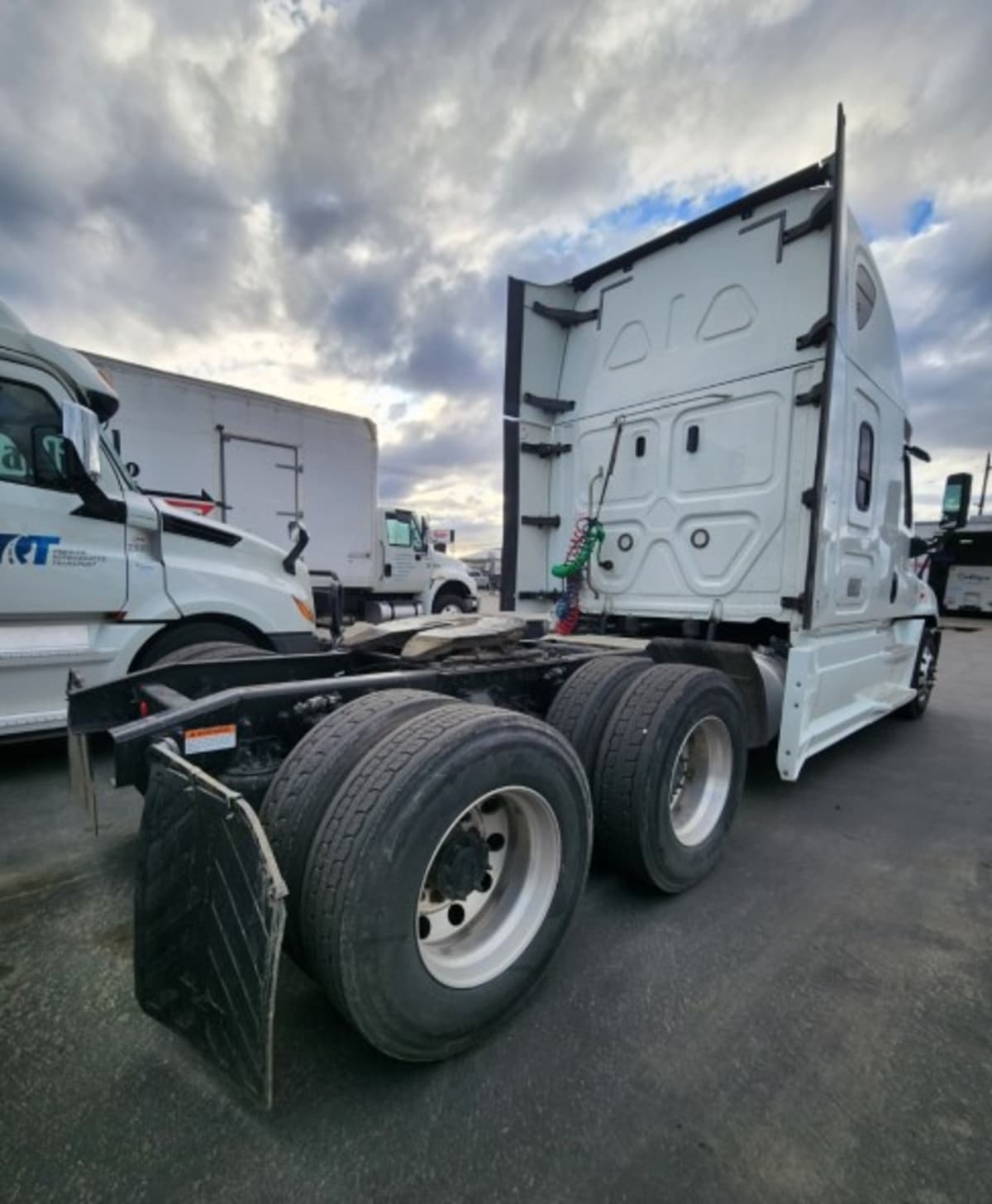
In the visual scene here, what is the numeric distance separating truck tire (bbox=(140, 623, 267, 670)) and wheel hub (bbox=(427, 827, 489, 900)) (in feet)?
8.93

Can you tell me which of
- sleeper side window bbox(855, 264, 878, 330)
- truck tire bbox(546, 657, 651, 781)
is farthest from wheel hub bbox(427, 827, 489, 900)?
sleeper side window bbox(855, 264, 878, 330)

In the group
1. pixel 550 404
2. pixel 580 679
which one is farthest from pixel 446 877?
pixel 550 404

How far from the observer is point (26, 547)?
12.0 ft

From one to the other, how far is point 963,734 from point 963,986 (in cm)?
470

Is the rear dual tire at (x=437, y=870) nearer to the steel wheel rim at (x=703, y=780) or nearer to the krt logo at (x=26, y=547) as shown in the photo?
the steel wheel rim at (x=703, y=780)

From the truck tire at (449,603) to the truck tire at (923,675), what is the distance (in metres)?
8.76

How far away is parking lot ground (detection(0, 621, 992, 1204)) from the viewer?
1376mm

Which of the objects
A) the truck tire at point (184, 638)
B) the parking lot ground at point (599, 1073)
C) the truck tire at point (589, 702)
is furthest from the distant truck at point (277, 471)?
the parking lot ground at point (599, 1073)

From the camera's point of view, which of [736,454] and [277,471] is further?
[277,471]

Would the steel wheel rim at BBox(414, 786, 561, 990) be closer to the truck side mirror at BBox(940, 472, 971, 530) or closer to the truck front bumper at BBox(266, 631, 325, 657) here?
the truck front bumper at BBox(266, 631, 325, 657)

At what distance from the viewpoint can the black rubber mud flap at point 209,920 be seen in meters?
1.30

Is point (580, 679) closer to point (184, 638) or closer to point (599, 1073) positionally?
point (599, 1073)

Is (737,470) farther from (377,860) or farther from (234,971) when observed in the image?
(234,971)

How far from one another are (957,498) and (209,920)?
256 inches
